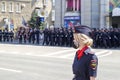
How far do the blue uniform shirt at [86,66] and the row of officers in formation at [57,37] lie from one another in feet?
56.4

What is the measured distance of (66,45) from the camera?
27328mm

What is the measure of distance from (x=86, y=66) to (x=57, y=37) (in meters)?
23.6

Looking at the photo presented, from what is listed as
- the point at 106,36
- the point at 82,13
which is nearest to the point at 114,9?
the point at 82,13

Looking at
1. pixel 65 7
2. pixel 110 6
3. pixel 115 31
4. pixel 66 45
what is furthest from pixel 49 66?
pixel 65 7

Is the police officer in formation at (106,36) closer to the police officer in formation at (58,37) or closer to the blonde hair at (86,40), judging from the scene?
the police officer in formation at (58,37)

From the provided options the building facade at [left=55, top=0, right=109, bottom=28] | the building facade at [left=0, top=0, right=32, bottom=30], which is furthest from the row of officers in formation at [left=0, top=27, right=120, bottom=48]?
the building facade at [left=0, top=0, right=32, bottom=30]

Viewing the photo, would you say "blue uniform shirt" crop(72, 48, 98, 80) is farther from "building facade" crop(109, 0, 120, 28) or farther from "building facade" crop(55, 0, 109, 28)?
"building facade" crop(55, 0, 109, 28)

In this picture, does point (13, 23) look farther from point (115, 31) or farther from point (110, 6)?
point (115, 31)

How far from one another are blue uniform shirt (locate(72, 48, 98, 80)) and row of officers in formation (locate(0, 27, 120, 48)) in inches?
677

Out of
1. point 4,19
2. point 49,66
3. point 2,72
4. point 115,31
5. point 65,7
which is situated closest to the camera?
point 2,72

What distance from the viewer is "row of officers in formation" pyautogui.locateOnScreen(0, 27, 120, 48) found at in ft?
81.0

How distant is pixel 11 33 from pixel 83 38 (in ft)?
102

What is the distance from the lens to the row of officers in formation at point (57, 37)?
24.7 meters

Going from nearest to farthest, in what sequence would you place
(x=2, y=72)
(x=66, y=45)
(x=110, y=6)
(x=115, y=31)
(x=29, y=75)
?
(x=29, y=75) → (x=2, y=72) → (x=115, y=31) → (x=66, y=45) → (x=110, y=6)
